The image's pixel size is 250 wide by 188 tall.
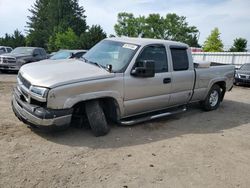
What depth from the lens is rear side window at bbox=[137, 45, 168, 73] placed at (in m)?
6.13

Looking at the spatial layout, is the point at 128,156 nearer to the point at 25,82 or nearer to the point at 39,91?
the point at 39,91

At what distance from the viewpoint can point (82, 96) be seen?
5047 mm

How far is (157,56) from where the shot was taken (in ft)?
21.0

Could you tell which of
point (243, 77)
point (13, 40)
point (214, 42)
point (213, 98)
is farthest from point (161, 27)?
point (213, 98)

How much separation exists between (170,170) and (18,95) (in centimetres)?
305

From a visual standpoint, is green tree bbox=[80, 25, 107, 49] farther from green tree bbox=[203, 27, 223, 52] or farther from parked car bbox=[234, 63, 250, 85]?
parked car bbox=[234, 63, 250, 85]

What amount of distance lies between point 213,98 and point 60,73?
497 centimetres

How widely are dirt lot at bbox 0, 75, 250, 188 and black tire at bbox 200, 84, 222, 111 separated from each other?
5.22 ft

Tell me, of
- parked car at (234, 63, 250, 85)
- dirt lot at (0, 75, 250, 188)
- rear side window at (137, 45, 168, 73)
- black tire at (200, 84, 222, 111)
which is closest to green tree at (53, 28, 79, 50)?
parked car at (234, 63, 250, 85)

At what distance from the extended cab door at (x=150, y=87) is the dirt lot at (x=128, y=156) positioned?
1.52ft

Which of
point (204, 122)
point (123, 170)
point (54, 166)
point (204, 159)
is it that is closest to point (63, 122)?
point (54, 166)

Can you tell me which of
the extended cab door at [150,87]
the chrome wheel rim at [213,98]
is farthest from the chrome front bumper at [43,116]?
the chrome wheel rim at [213,98]

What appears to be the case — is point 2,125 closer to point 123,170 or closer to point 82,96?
point 82,96

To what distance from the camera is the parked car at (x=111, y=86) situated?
15.9 ft
